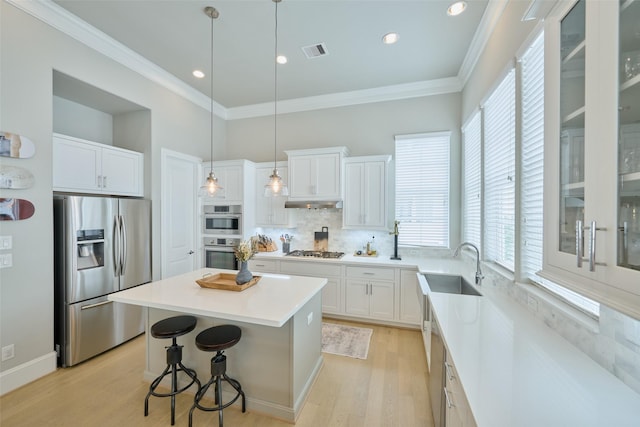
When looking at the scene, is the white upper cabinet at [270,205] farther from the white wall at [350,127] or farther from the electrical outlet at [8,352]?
the electrical outlet at [8,352]

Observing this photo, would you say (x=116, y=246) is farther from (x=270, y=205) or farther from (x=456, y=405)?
(x=456, y=405)

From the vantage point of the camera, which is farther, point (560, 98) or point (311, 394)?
point (311, 394)

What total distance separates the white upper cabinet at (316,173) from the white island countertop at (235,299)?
5.69 ft

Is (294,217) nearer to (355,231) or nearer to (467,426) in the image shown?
(355,231)

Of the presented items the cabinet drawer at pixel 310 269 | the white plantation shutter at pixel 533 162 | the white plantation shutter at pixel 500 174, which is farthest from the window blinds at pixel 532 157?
the cabinet drawer at pixel 310 269

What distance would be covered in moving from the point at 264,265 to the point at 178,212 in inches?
60.8

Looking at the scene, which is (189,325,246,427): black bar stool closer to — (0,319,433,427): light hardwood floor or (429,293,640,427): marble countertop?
(0,319,433,427): light hardwood floor

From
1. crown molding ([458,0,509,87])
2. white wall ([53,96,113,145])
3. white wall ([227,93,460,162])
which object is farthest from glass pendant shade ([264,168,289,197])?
white wall ([53,96,113,145])

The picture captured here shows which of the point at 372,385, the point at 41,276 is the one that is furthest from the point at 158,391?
the point at 372,385

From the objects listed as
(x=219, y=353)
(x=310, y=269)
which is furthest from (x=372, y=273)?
(x=219, y=353)

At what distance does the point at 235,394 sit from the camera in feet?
6.72

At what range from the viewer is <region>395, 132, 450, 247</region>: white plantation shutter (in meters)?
3.68

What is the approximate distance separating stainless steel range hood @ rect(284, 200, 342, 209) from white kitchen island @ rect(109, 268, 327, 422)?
1718mm

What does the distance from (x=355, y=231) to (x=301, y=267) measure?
105cm
